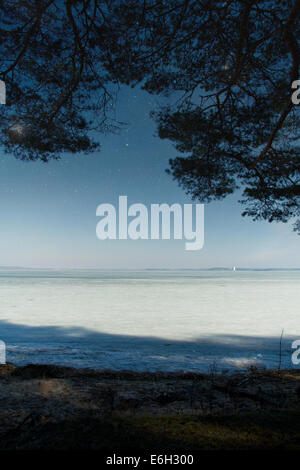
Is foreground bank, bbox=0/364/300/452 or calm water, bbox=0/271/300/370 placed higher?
foreground bank, bbox=0/364/300/452

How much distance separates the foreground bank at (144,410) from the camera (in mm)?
1617

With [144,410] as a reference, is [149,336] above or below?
below

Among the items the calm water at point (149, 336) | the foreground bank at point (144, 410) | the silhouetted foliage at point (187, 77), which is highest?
the silhouetted foliage at point (187, 77)

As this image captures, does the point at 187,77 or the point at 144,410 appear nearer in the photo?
the point at 144,410

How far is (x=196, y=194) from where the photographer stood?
6434 mm

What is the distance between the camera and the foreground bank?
1617mm

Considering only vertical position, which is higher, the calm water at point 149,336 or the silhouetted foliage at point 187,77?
the silhouetted foliage at point 187,77

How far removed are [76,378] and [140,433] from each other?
2.55 m

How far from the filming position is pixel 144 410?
106 inches

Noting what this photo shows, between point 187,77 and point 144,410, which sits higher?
point 187,77

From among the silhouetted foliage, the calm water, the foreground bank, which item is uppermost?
the silhouetted foliage

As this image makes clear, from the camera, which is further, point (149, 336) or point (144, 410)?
point (149, 336)

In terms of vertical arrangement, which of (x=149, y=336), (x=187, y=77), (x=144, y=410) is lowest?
(x=149, y=336)
